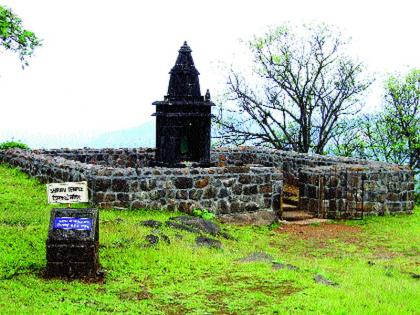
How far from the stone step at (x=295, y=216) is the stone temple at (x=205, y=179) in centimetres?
8

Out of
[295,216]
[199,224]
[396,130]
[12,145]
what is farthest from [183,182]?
[396,130]

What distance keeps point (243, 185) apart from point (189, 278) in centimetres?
748

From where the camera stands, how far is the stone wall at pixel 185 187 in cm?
1569

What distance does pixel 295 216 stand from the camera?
60.0 ft

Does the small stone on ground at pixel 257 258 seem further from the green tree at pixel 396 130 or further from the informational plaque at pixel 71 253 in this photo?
the green tree at pixel 396 130

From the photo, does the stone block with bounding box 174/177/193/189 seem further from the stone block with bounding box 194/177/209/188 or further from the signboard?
the signboard

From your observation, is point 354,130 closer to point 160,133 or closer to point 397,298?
point 160,133

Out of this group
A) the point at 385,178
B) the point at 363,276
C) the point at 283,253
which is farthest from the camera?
the point at 385,178

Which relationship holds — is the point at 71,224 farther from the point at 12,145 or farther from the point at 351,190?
the point at 12,145

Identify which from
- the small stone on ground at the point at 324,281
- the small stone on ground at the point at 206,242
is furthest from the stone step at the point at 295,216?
the small stone on ground at the point at 324,281

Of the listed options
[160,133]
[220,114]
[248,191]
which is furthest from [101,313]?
[220,114]

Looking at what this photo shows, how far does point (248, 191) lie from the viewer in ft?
56.9

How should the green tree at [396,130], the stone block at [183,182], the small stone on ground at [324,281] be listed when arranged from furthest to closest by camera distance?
the green tree at [396,130] < the stone block at [183,182] < the small stone on ground at [324,281]

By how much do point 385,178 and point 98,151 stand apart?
1082 cm
